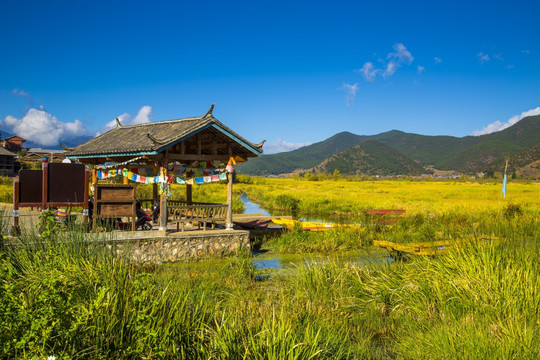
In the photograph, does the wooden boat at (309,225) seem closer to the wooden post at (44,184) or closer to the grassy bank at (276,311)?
the wooden post at (44,184)

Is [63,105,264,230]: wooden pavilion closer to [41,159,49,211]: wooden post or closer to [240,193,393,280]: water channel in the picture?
[240,193,393,280]: water channel

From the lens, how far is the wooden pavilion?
12641 mm

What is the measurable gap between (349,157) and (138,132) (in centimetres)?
18344

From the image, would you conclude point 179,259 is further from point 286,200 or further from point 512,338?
point 286,200

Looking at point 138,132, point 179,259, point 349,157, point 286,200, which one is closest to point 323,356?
point 179,259

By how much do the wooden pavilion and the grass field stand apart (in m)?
4.61

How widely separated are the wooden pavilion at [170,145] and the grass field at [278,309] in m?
4.61

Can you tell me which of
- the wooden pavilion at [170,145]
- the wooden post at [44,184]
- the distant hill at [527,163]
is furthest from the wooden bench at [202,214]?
the distant hill at [527,163]

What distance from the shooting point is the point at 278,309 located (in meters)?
6.51

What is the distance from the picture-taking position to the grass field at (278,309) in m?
4.20

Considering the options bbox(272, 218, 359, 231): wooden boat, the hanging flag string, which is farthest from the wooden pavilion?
bbox(272, 218, 359, 231): wooden boat

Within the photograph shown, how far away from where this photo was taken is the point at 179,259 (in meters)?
12.5

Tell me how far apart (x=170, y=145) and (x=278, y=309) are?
276 inches

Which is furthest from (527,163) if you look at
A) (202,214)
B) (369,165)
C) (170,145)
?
(170,145)
